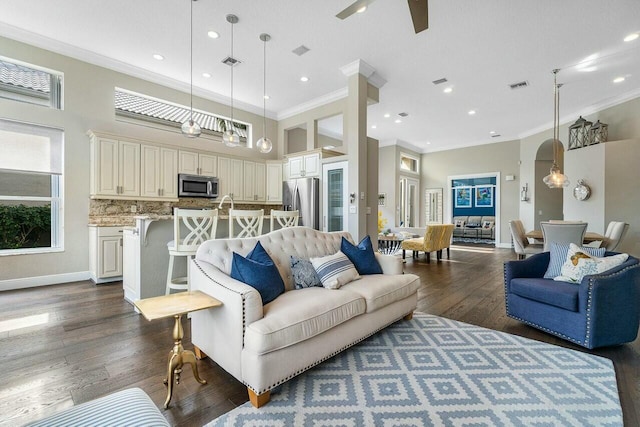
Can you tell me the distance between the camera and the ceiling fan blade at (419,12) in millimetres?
2207

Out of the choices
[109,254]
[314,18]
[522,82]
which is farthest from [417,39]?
[109,254]

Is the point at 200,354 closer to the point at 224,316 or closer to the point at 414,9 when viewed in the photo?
the point at 224,316

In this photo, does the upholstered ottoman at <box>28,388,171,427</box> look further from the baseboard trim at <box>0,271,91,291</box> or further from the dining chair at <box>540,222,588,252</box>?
the dining chair at <box>540,222,588,252</box>

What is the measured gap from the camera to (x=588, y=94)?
574 cm

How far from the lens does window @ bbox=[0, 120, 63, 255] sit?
4.08 m

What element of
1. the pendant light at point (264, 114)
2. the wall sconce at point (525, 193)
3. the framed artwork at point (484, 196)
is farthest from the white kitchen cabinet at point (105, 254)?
the framed artwork at point (484, 196)

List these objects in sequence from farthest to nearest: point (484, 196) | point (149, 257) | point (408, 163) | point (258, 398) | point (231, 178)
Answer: point (484, 196) → point (408, 163) → point (231, 178) → point (149, 257) → point (258, 398)

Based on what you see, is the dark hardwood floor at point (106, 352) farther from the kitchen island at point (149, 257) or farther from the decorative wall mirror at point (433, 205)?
the decorative wall mirror at point (433, 205)

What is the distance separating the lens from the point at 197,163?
5621 millimetres

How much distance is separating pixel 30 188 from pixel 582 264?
6.89m

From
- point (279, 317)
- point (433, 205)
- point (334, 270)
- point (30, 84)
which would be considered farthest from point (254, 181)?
point (433, 205)

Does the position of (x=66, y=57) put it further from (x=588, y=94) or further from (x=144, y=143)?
(x=588, y=94)

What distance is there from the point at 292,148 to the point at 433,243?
4171mm

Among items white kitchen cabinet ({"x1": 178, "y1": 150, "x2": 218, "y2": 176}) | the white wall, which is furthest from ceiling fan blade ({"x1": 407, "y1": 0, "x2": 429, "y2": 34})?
the white wall
